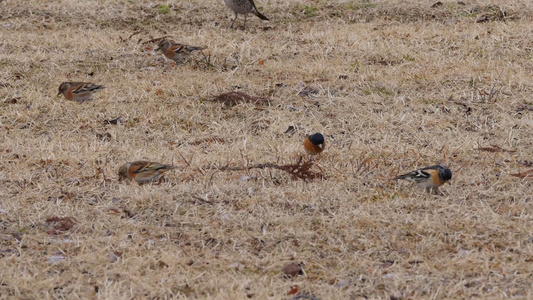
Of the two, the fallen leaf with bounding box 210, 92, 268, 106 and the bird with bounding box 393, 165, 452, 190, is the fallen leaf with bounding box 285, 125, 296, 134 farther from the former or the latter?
the bird with bounding box 393, 165, 452, 190

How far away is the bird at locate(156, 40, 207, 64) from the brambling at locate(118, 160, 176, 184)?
171 inches

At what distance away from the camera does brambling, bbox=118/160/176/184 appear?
712 cm

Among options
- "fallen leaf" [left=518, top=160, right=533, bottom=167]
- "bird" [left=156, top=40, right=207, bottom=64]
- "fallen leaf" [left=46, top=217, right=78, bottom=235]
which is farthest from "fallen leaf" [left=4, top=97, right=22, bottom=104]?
"fallen leaf" [left=518, top=160, right=533, bottom=167]

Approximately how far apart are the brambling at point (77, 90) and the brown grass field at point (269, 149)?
0.57 ft

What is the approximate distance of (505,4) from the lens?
1391cm

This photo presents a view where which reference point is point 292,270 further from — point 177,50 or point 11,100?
point 177,50

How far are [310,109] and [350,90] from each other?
84 cm

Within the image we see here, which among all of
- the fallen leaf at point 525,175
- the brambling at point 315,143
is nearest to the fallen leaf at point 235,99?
the brambling at point 315,143

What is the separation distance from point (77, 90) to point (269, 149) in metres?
2.85

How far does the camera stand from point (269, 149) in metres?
8.32

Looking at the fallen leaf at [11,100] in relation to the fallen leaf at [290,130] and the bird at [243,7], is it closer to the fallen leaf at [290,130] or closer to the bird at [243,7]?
the fallen leaf at [290,130]

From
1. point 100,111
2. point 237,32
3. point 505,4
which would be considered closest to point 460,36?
point 505,4

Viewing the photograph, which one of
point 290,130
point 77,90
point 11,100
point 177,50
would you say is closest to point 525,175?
point 290,130

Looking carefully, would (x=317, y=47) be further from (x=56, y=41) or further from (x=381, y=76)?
(x=56, y=41)
